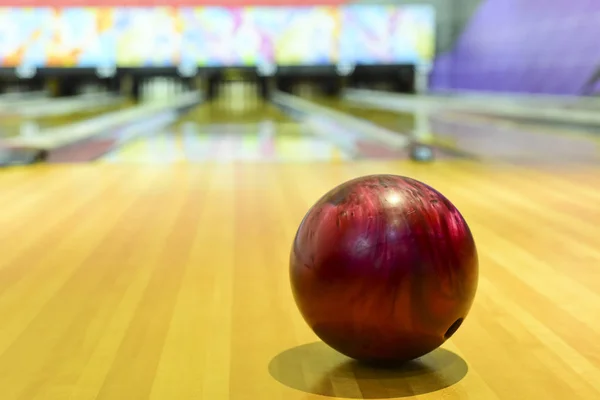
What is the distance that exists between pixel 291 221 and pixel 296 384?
1191 mm

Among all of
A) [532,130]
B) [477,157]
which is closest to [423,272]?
[477,157]

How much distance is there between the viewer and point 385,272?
1.14 meters

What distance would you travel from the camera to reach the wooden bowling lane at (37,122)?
544 cm

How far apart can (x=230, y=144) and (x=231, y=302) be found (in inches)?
122

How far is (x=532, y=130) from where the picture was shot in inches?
216

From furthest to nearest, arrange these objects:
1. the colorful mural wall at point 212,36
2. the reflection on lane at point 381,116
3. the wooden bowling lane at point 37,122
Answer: the colorful mural wall at point 212,36, the reflection on lane at point 381,116, the wooden bowling lane at point 37,122

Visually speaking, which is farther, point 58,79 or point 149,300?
point 58,79

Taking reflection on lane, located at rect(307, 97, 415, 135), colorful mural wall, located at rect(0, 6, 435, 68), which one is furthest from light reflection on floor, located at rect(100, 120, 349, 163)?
colorful mural wall, located at rect(0, 6, 435, 68)

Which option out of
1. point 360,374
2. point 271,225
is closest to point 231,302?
point 360,374

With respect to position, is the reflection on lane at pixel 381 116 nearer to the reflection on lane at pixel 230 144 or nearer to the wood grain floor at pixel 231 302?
the reflection on lane at pixel 230 144

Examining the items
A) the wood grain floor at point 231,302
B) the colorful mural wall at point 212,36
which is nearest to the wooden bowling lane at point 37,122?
the colorful mural wall at point 212,36

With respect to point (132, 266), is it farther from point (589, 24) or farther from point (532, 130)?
point (589, 24)

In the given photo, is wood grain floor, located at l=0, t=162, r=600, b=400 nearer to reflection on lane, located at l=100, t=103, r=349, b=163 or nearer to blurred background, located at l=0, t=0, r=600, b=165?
reflection on lane, located at l=100, t=103, r=349, b=163

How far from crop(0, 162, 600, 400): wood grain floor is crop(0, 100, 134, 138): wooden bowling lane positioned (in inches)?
105
